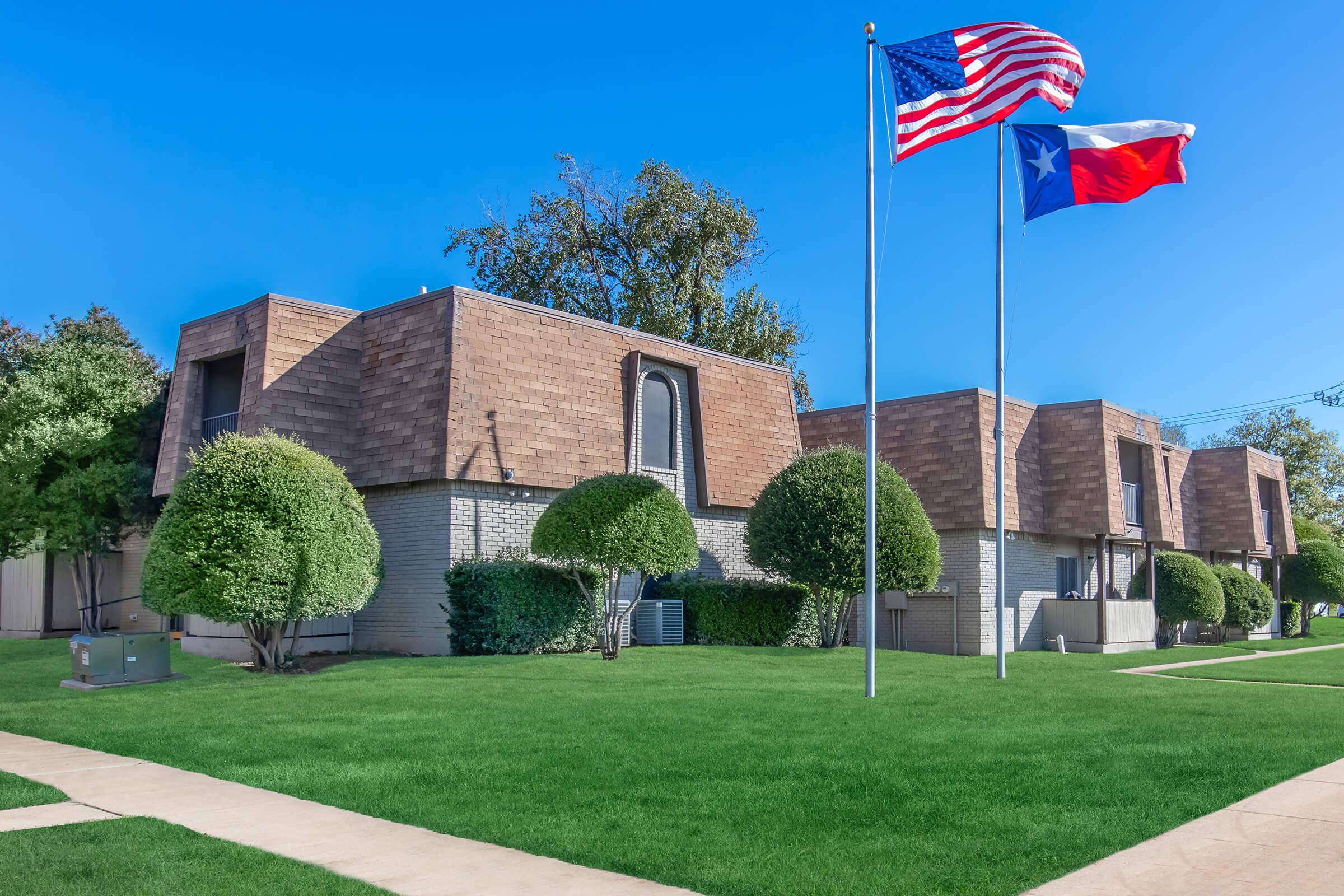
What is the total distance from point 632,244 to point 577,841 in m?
34.4

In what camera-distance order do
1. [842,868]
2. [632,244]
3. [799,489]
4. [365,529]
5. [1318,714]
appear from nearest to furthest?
[842,868] → [1318,714] → [365,529] → [799,489] → [632,244]

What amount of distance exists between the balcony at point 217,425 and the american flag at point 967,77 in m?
13.4

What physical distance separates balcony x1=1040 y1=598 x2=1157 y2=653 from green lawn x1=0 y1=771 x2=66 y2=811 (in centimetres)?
2499

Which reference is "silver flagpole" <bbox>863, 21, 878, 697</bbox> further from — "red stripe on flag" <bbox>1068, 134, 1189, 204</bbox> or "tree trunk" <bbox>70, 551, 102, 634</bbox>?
"tree trunk" <bbox>70, 551, 102, 634</bbox>

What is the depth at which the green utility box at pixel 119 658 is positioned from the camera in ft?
50.8

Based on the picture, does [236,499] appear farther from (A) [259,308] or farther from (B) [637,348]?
(B) [637,348]

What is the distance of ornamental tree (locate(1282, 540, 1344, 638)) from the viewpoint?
135 feet

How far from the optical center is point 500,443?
20531mm

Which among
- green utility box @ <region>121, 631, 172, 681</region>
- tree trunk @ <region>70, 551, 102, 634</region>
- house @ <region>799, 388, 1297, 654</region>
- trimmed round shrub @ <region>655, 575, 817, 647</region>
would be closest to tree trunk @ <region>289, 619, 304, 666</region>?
green utility box @ <region>121, 631, 172, 681</region>

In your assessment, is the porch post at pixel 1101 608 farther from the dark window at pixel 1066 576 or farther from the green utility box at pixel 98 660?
the green utility box at pixel 98 660

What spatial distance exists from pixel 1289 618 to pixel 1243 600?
32.8 feet

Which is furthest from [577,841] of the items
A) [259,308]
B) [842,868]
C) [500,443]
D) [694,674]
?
[259,308]

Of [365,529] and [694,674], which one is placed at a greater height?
[365,529]

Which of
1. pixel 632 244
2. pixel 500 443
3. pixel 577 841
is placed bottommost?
pixel 577 841
